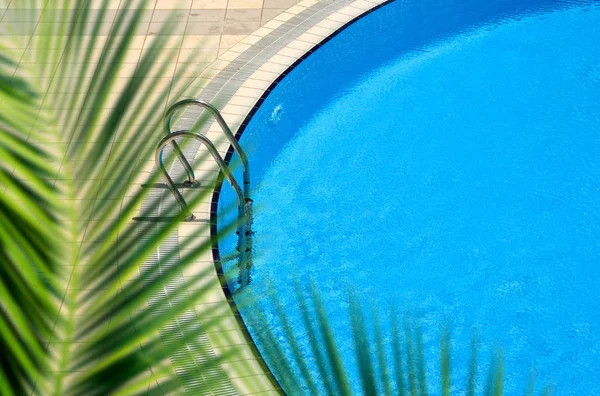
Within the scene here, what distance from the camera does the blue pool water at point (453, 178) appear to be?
497 centimetres

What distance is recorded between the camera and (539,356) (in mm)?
4738

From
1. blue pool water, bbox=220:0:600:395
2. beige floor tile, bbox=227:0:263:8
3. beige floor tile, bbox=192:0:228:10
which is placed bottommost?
blue pool water, bbox=220:0:600:395

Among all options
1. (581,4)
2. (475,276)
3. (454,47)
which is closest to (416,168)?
(475,276)

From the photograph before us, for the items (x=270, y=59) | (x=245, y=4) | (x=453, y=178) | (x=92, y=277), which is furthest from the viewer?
(x=245, y=4)

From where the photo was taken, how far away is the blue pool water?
4.97m

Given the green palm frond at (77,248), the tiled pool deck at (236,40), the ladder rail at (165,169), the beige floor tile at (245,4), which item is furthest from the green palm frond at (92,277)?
the beige floor tile at (245,4)

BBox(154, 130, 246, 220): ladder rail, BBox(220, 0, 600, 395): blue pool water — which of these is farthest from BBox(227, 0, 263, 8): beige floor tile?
BBox(154, 130, 246, 220): ladder rail

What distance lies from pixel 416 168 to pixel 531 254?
1.09 metres

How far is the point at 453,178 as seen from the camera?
19.2ft

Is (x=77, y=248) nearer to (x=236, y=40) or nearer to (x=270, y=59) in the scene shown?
(x=270, y=59)

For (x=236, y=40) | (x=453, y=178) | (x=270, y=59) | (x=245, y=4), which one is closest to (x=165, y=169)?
(x=453, y=178)

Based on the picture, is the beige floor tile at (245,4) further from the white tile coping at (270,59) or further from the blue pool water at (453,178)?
the blue pool water at (453,178)

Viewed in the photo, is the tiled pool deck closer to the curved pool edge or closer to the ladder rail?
the curved pool edge

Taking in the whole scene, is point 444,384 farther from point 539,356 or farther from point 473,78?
point 473,78
